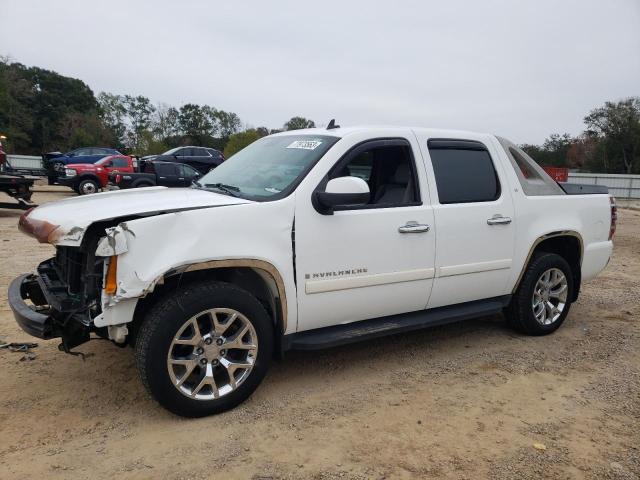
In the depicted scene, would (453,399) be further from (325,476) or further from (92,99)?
(92,99)

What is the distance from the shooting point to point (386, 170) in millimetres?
4188

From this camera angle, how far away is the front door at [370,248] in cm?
335

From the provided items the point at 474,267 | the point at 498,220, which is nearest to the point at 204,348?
the point at 474,267

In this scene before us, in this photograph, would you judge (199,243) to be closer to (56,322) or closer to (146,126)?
(56,322)

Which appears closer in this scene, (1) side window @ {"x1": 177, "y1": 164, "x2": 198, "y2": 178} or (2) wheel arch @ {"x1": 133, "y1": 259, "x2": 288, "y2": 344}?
(2) wheel arch @ {"x1": 133, "y1": 259, "x2": 288, "y2": 344}

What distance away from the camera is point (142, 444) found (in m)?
2.87

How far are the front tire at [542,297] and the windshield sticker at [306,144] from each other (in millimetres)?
2342

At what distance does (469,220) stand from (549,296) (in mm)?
1459

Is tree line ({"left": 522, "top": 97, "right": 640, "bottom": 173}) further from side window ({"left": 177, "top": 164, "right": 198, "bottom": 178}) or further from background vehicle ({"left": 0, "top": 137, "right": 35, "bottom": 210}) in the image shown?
background vehicle ({"left": 0, "top": 137, "right": 35, "bottom": 210})

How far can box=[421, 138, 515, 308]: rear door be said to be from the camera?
3.96m

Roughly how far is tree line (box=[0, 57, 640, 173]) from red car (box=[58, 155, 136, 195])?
13.8 metres

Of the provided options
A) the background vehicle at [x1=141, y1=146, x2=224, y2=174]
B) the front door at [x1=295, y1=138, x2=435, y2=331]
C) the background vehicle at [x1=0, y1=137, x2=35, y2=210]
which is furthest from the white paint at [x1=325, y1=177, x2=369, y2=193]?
the background vehicle at [x1=141, y1=146, x2=224, y2=174]

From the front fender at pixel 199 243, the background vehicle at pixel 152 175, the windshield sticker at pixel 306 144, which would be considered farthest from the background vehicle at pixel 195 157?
the front fender at pixel 199 243

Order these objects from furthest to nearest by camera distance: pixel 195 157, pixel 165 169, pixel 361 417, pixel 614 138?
pixel 614 138, pixel 195 157, pixel 165 169, pixel 361 417
